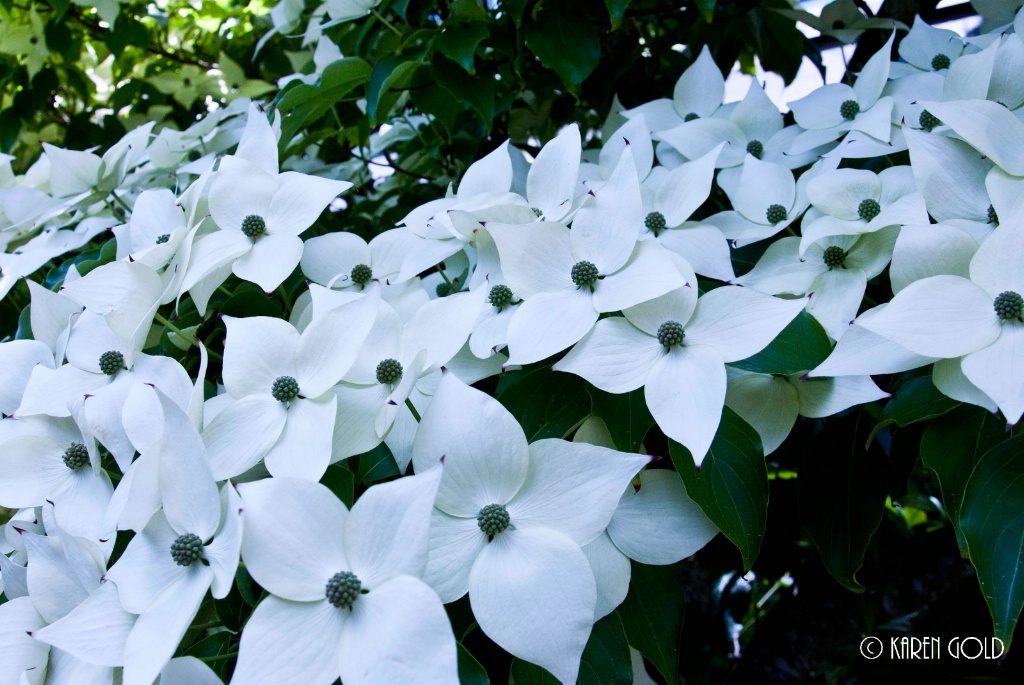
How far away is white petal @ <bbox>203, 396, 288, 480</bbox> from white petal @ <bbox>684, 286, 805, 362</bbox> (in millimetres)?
277

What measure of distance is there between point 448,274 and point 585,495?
0.96ft

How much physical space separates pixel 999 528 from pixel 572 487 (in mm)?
252

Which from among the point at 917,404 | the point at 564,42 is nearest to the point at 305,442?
the point at 917,404

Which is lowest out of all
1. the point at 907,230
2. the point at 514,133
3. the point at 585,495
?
the point at 514,133

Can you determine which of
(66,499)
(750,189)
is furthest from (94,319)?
(750,189)

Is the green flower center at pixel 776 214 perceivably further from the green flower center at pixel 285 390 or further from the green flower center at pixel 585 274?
the green flower center at pixel 285 390

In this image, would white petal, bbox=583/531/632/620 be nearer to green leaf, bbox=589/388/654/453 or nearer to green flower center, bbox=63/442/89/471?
green leaf, bbox=589/388/654/453

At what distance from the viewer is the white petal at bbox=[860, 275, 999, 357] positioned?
47 centimetres

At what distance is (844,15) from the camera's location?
1.00 meters

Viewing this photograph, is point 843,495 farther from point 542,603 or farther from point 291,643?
point 291,643

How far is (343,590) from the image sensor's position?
425 millimetres

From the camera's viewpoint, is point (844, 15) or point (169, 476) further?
point (844, 15)

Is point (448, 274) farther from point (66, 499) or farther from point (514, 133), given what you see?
point (514, 133)

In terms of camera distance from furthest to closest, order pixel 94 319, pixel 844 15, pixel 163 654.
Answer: pixel 844 15, pixel 94 319, pixel 163 654
